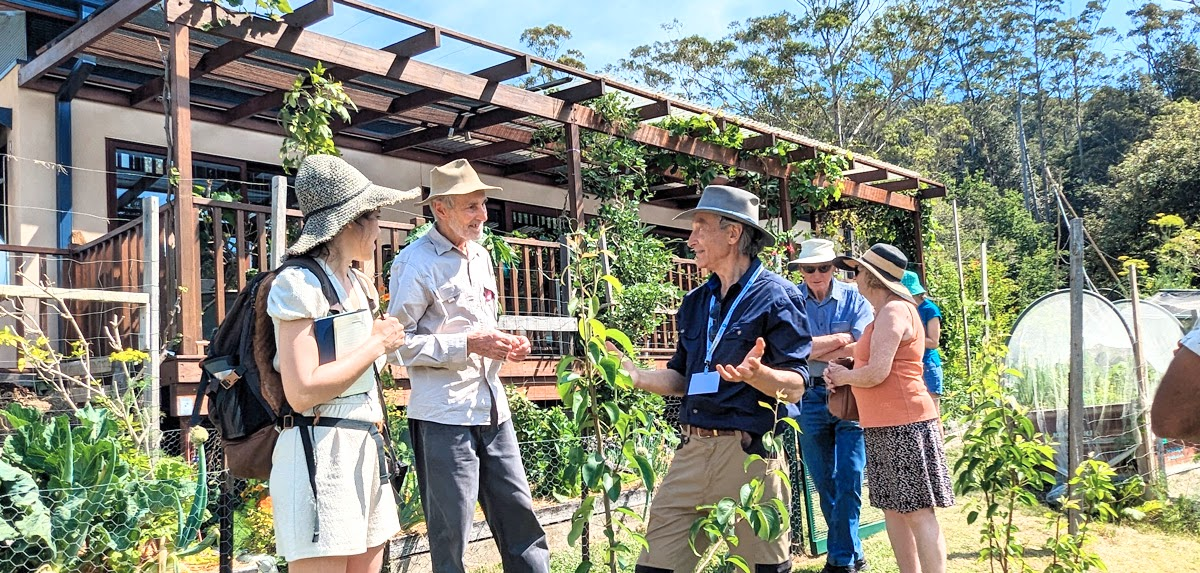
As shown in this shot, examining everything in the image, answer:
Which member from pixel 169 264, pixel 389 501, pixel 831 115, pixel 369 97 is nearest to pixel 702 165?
pixel 369 97

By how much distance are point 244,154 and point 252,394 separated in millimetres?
7474

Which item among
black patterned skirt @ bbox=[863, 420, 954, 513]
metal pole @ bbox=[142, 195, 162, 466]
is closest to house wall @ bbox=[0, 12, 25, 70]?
metal pole @ bbox=[142, 195, 162, 466]

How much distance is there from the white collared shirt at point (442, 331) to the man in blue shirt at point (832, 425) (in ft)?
6.39

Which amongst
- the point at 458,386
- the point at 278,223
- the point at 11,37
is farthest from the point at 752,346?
the point at 11,37

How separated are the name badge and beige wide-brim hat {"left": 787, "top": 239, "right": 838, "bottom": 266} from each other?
6.53ft

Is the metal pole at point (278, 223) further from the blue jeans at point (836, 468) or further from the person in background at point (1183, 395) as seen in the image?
the person in background at point (1183, 395)

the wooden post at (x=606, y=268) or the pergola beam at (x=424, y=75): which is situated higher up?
the pergola beam at (x=424, y=75)

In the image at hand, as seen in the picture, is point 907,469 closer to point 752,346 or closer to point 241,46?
point 752,346

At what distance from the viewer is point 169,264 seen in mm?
6219

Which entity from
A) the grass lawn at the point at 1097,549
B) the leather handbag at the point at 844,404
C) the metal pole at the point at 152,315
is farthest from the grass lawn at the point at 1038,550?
the metal pole at the point at 152,315

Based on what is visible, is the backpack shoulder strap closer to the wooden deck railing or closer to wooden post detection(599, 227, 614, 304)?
wooden post detection(599, 227, 614, 304)

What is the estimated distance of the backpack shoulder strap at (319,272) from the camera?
8.04 ft

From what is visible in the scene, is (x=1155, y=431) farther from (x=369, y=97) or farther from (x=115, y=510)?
(x=369, y=97)

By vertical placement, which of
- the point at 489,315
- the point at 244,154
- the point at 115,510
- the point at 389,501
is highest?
the point at 244,154
